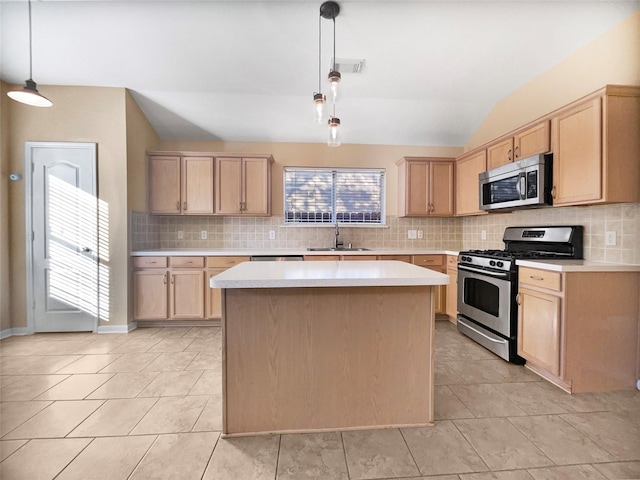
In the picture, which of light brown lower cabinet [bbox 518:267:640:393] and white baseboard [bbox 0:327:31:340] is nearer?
light brown lower cabinet [bbox 518:267:640:393]

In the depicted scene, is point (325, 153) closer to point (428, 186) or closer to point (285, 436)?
point (428, 186)

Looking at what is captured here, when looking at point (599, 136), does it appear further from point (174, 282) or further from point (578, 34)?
point (174, 282)

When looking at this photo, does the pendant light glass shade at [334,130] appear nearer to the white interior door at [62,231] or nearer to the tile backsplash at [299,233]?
the tile backsplash at [299,233]

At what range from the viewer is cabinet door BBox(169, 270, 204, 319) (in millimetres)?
3484

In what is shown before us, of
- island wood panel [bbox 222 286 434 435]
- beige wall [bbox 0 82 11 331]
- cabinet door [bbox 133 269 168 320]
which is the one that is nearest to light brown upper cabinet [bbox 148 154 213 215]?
cabinet door [bbox 133 269 168 320]

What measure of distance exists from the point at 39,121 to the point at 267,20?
2834 millimetres

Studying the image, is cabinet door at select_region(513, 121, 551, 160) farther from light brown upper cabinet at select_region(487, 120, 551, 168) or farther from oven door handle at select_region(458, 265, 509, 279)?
oven door handle at select_region(458, 265, 509, 279)

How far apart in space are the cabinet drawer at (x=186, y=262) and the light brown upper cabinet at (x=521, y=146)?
141 inches

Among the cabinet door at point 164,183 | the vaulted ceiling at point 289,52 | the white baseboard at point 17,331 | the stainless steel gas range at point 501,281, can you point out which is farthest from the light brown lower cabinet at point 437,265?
the white baseboard at point 17,331

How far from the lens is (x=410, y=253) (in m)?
3.66

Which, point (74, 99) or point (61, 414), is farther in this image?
point (74, 99)

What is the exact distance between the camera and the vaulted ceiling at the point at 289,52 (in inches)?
96.3

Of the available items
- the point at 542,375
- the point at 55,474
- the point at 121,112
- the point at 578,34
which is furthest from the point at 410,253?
the point at 121,112

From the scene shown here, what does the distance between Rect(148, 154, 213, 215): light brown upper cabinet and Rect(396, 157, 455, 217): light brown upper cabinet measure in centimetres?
A: 268
